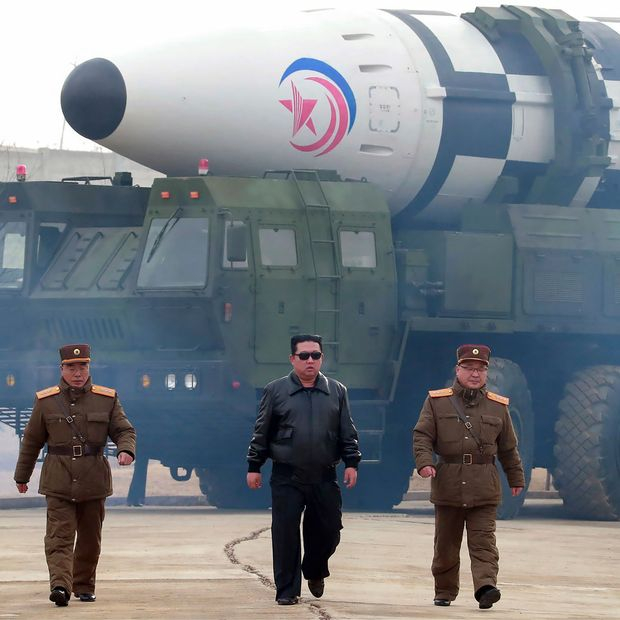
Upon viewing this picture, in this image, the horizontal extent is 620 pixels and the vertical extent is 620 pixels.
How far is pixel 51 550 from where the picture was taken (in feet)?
32.2

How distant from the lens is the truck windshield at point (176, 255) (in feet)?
54.0

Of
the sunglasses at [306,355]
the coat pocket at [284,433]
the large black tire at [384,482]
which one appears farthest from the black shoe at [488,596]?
the large black tire at [384,482]

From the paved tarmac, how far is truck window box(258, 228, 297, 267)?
7.42 ft

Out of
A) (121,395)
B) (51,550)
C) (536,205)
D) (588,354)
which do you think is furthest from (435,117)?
(51,550)

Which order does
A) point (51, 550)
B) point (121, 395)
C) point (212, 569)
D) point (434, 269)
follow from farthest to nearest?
point (434, 269), point (121, 395), point (212, 569), point (51, 550)

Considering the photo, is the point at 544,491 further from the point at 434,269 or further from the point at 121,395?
the point at 121,395

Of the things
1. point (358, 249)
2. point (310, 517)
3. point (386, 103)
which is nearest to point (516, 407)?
point (358, 249)

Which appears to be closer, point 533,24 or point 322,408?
point 322,408

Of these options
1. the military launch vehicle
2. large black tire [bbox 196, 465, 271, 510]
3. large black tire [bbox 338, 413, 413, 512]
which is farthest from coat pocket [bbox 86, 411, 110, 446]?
large black tire [bbox 196, 465, 271, 510]

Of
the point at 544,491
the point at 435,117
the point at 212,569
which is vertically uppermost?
the point at 435,117

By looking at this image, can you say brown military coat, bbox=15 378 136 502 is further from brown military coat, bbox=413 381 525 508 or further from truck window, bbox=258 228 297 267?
truck window, bbox=258 228 297 267

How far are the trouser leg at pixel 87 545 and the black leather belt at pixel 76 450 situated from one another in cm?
26

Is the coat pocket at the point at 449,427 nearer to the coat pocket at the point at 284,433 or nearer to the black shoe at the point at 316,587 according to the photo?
the coat pocket at the point at 284,433

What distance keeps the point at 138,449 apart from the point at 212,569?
6.44 metres
